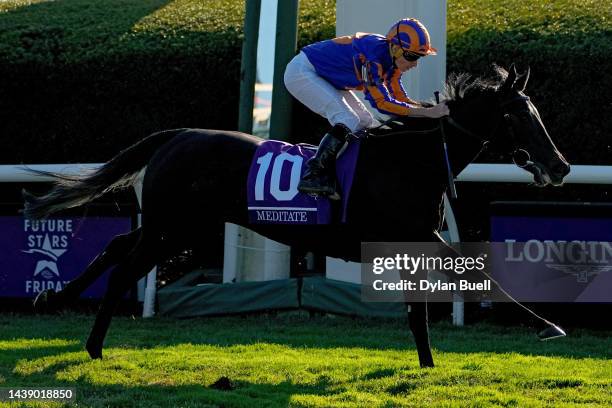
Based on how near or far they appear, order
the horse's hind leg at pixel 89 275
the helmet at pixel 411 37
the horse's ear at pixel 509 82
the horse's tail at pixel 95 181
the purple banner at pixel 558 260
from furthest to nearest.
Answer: the purple banner at pixel 558 260, the horse's tail at pixel 95 181, the horse's hind leg at pixel 89 275, the horse's ear at pixel 509 82, the helmet at pixel 411 37

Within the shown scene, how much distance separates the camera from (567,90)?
7.86m

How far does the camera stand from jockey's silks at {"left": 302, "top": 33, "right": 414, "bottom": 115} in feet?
18.0

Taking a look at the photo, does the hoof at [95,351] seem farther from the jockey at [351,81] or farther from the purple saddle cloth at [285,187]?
the jockey at [351,81]

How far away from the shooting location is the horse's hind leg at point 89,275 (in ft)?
19.9

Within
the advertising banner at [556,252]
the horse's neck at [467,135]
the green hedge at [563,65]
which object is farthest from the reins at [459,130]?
the green hedge at [563,65]

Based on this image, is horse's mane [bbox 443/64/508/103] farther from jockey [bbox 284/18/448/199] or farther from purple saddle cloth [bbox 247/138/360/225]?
purple saddle cloth [bbox 247/138/360/225]

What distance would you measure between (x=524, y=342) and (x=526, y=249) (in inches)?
31.7

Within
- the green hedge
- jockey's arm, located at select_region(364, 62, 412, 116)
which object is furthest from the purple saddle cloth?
the green hedge

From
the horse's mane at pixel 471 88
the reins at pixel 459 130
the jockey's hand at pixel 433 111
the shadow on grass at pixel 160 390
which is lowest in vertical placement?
the shadow on grass at pixel 160 390

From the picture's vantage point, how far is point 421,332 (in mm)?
5516

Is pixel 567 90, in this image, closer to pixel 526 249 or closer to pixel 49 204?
pixel 526 249

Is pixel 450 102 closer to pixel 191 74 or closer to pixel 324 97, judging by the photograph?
pixel 324 97

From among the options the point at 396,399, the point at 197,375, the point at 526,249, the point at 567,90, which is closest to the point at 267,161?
the point at 197,375

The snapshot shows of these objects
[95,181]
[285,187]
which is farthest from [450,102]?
[95,181]
